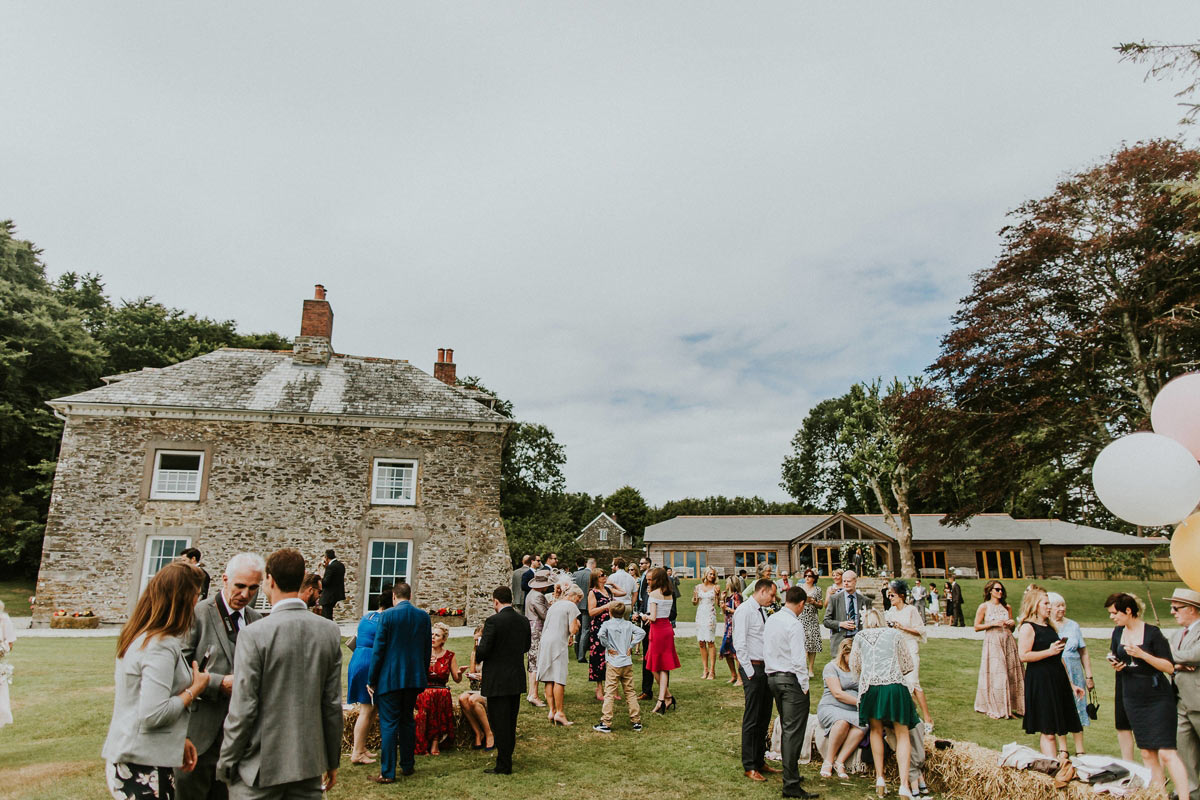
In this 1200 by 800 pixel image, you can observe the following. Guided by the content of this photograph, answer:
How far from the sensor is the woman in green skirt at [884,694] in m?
6.10

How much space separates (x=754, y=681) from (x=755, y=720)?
390 millimetres

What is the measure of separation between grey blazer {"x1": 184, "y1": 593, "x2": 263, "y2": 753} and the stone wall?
49.9 feet

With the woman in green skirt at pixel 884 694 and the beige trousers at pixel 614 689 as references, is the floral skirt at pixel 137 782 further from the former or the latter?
the woman in green skirt at pixel 884 694

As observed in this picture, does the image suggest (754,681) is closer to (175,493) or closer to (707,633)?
(707,633)

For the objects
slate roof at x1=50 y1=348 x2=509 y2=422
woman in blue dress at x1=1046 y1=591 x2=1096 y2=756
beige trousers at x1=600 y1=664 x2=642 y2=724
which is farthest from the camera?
slate roof at x1=50 y1=348 x2=509 y2=422

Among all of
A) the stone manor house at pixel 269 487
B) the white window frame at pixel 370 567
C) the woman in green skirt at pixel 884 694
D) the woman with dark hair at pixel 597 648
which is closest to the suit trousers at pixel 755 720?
the woman in green skirt at pixel 884 694

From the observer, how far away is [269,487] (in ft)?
61.0

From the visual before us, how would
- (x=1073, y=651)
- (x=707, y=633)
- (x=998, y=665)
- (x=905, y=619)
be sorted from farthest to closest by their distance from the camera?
(x=707, y=633) < (x=998, y=665) < (x=905, y=619) < (x=1073, y=651)

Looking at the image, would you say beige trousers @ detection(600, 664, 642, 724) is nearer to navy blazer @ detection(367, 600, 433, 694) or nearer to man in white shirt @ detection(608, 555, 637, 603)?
man in white shirt @ detection(608, 555, 637, 603)

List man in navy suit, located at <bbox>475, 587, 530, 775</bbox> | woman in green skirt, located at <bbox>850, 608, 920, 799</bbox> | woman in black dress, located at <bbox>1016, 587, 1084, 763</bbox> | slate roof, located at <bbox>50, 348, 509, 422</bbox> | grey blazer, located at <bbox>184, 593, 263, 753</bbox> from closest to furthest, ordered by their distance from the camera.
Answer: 1. grey blazer, located at <bbox>184, 593, 263, 753</bbox>
2. woman in green skirt, located at <bbox>850, 608, 920, 799</bbox>
3. woman in black dress, located at <bbox>1016, 587, 1084, 763</bbox>
4. man in navy suit, located at <bbox>475, 587, 530, 775</bbox>
5. slate roof, located at <bbox>50, 348, 509, 422</bbox>

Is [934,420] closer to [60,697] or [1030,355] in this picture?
[1030,355]

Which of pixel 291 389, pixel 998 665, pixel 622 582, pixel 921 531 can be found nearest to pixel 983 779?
pixel 998 665

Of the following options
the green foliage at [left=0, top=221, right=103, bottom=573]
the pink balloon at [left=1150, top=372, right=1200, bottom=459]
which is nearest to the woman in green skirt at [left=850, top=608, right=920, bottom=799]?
the pink balloon at [left=1150, top=372, right=1200, bottom=459]

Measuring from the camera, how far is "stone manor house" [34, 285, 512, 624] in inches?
698
